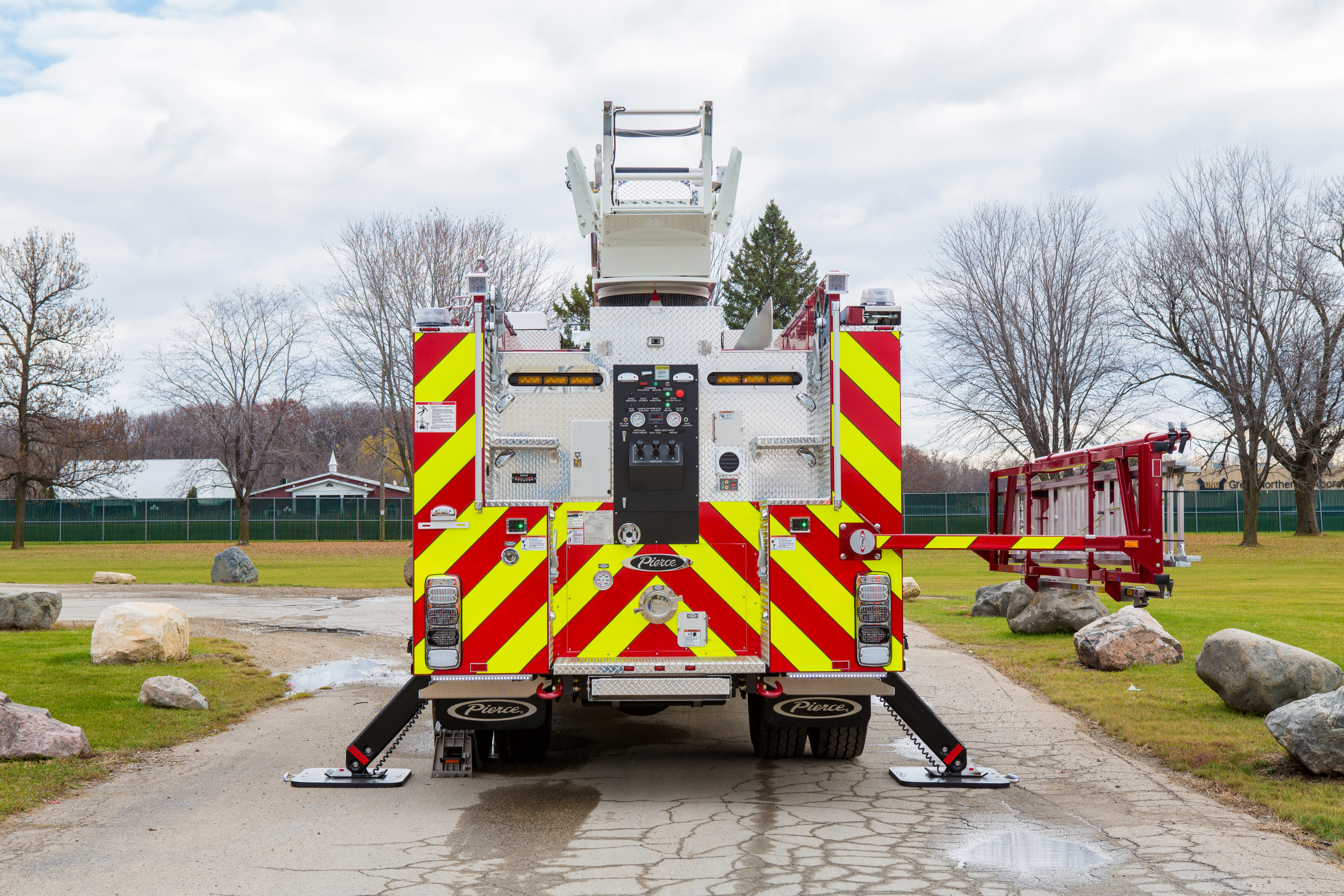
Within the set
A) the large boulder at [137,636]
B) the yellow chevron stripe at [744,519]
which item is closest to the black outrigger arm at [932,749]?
the yellow chevron stripe at [744,519]

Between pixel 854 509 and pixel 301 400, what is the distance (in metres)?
46.5

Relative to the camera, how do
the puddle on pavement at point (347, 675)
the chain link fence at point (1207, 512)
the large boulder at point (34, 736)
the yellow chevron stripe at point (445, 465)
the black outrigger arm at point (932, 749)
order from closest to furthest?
the yellow chevron stripe at point (445, 465) → the black outrigger arm at point (932, 749) → the large boulder at point (34, 736) → the puddle on pavement at point (347, 675) → the chain link fence at point (1207, 512)

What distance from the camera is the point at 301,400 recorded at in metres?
49.0

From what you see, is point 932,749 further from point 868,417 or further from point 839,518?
point 868,417

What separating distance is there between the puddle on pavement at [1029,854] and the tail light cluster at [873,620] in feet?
3.73

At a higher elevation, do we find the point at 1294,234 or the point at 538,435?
the point at 1294,234

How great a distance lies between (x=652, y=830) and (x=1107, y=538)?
9.95ft

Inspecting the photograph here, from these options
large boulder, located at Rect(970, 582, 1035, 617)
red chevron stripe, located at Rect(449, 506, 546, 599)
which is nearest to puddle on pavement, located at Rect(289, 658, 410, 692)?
red chevron stripe, located at Rect(449, 506, 546, 599)

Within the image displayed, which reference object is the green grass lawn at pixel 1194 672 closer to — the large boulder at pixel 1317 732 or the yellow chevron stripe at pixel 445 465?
the large boulder at pixel 1317 732

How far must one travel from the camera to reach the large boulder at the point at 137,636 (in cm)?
1166

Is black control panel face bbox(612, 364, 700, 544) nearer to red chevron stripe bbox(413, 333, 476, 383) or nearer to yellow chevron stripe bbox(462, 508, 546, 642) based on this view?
yellow chevron stripe bbox(462, 508, 546, 642)

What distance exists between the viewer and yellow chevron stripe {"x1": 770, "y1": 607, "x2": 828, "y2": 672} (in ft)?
20.0

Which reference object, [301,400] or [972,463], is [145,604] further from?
[972,463]

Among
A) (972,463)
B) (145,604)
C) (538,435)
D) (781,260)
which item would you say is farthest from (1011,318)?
(972,463)
